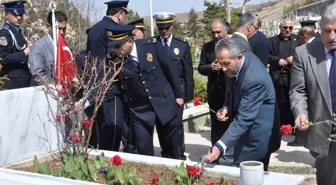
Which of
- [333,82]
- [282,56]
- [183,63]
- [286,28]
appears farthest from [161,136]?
[286,28]

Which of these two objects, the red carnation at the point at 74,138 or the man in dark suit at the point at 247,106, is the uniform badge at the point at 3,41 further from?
the man in dark suit at the point at 247,106

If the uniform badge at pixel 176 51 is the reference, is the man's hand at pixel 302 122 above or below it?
below

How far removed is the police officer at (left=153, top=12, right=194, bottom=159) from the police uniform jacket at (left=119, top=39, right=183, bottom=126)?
1.02 m

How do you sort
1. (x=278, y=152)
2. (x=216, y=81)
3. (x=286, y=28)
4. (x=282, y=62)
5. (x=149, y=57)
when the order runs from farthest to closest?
(x=286, y=28)
(x=282, y=62)
(x=278, y=152)
(x=216, y=81)
(x=149, y=57)

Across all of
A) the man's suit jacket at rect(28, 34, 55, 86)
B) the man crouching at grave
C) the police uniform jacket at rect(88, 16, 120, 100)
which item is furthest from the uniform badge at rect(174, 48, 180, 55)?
the man's suit jacket at rect(28, 34, 55, 86)

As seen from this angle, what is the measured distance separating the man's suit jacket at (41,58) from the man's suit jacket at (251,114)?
2586 mm

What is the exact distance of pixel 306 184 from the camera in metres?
5.19

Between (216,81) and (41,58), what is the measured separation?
2.06m

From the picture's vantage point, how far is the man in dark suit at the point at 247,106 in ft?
11.1

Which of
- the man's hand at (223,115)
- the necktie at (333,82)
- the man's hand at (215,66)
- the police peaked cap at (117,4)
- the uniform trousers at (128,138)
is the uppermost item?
the police peaked cap at (117,4)

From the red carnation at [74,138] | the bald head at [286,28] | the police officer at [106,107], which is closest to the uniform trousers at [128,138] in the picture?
the police officer at [106,107]

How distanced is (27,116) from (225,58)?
6.34ft

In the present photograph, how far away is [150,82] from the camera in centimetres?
496

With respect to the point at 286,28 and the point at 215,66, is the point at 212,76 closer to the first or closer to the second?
the point at 215,66
